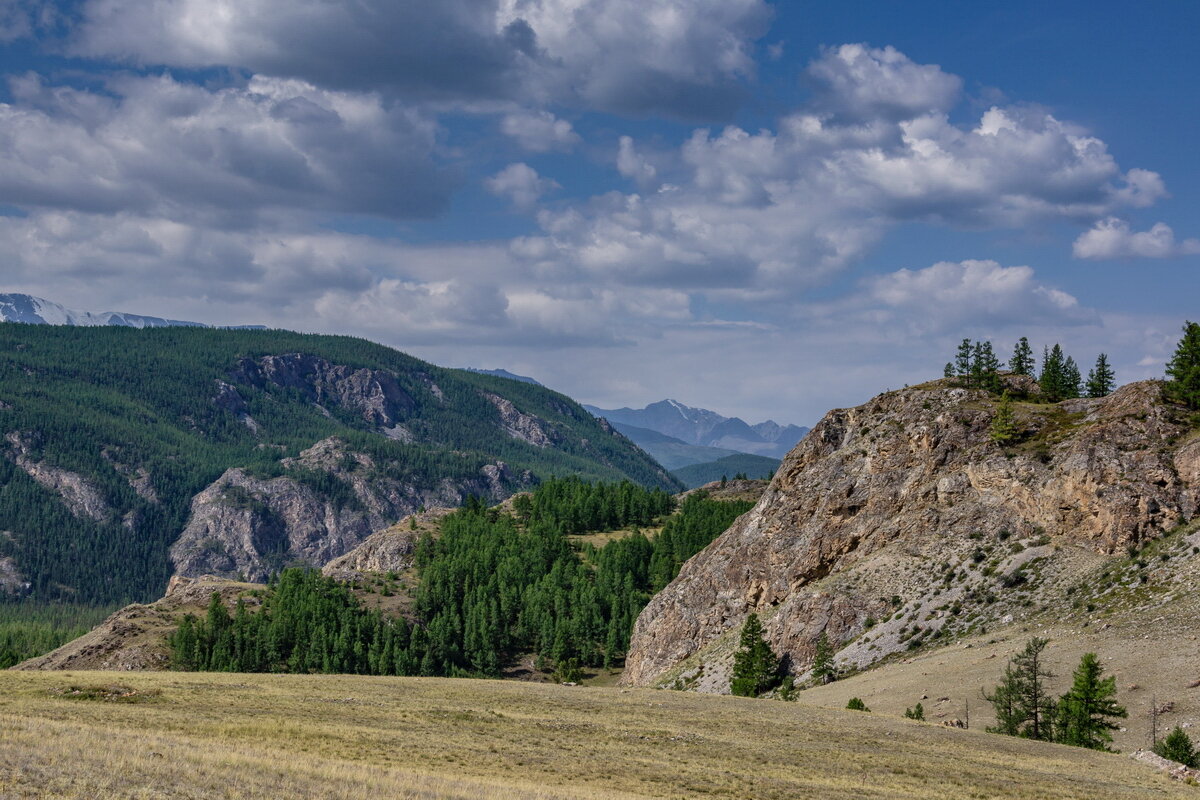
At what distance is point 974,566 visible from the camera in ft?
359

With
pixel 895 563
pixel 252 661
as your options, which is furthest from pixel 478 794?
pixel 252 661

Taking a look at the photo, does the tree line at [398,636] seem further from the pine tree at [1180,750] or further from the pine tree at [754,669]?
the pine tree at [1180,750]

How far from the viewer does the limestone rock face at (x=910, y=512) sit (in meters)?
105

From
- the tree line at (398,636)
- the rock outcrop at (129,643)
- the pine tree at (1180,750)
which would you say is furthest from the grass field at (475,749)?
the tree line at (398,636)

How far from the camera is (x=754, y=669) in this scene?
→ 359 ft

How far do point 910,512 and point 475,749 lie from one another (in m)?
87.5

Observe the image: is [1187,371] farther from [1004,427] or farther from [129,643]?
[129,643]

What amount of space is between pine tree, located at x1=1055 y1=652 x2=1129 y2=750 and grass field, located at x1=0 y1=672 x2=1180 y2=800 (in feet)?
19.2

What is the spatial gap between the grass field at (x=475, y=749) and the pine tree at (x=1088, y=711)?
586cm

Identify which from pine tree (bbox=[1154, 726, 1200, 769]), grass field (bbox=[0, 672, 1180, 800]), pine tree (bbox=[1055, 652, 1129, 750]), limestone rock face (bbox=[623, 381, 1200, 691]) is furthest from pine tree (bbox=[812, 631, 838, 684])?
pine tree (bbox=[1154, 726, 1200, 769])

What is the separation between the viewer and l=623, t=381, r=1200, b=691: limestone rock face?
10488 centimetres

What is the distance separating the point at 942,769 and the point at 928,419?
83.0m

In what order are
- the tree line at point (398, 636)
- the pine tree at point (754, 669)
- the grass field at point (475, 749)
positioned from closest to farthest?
the grass field at point (475, 749) → the pine tree at point (754, 669) → the tree line at point (398, 636)

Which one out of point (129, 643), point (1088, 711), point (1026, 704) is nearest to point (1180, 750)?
point (1088, 711)
